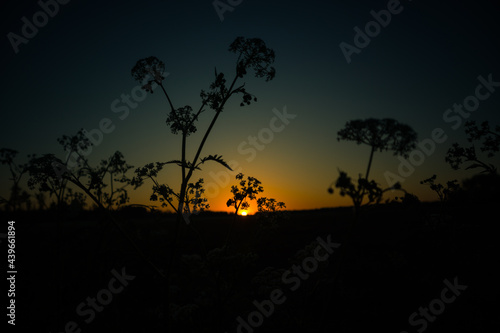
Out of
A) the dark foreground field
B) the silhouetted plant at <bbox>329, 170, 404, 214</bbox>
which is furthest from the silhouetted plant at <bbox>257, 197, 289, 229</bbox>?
the silhouetted plant at <bbox>329, 170, 404, 214</bbox>

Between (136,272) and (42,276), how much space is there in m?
5.83

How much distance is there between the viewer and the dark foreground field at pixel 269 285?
9391 mm

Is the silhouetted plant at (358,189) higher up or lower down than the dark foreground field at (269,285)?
higher up

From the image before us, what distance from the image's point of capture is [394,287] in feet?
48.1

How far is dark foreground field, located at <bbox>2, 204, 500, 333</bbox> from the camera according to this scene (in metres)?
9.39

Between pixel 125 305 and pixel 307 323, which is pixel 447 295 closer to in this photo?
pixel 307 323

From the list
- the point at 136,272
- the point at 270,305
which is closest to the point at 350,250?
the point at 270,305

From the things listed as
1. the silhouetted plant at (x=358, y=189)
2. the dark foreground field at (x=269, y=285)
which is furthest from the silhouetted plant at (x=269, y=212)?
the silhouetted plant at (x=358, y=189)

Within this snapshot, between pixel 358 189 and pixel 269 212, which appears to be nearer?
pixel 358 189

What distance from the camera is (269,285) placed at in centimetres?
950

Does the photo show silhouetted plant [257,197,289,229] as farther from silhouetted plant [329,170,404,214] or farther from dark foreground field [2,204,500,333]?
silhouetted plant [329,170,404,214]

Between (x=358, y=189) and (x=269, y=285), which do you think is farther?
(x=269, y=285)

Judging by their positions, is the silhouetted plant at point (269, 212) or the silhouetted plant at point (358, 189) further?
the silhouetted plant at point (269, 212)

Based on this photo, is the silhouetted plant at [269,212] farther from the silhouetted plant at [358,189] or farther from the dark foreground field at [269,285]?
the silhouetted plant at [358,189]
